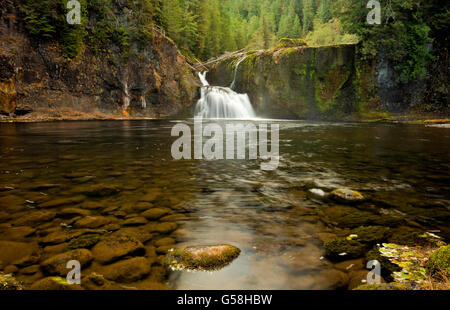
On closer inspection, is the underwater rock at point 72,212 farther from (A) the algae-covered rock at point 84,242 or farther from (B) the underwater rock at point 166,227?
(B) the underwater rock at point 166,227

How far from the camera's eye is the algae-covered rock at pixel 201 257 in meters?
2.21

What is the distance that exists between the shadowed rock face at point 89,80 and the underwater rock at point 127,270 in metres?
20.4

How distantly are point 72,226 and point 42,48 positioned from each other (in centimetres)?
2257

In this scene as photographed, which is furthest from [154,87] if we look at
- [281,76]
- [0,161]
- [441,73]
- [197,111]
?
[441,73]

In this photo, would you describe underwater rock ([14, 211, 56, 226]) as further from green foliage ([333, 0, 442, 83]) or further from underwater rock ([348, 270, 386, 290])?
green foliage ([333, 0, 442, 83])

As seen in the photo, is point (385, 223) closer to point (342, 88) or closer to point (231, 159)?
point (231, 159)

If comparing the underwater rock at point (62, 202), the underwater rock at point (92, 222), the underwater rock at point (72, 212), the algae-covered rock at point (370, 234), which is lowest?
the algae-covered rock at point (370, 234)

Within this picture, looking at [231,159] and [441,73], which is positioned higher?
[441,73]

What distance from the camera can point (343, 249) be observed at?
243 centimetres

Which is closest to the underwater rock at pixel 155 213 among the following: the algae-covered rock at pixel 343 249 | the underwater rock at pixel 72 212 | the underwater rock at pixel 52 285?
the underwater rock at pixel 72 212

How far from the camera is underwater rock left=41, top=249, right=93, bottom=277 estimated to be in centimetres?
207

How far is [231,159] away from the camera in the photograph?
7.08 m

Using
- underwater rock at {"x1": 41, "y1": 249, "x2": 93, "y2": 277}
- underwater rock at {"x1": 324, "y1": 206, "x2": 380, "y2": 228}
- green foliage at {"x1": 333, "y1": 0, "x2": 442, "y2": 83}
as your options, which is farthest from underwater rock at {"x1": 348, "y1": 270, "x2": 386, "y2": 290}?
green foliage at {"x1": 333, "y1": 0, "x2": 442, "y2": 83}

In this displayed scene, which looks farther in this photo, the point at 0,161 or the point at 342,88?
the point at 342,88
